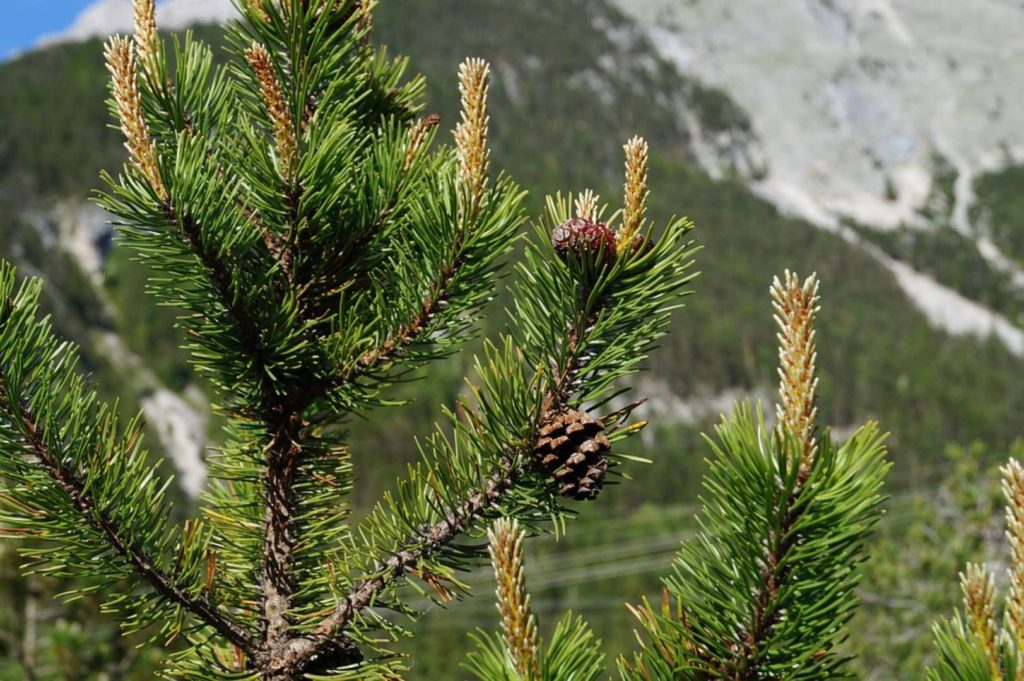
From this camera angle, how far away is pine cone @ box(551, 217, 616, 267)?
1.42 meters

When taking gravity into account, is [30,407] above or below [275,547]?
above

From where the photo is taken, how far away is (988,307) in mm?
148750

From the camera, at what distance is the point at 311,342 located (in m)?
1.65

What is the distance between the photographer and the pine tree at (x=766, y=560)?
3.47 feet

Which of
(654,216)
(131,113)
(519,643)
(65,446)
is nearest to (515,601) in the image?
(519,643)

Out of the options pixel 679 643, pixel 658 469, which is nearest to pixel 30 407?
pixel 679 643

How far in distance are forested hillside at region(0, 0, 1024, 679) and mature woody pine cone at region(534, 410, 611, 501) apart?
56353mm

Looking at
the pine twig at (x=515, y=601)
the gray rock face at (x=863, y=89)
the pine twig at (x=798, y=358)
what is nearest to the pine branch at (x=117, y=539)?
the pine twig at (x=515, y=601)

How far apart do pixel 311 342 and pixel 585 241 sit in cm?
57

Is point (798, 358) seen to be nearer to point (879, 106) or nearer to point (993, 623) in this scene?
point (993, 623)

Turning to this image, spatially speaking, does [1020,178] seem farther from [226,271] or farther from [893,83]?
[226,271]

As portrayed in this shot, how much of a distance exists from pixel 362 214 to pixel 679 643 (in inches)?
38.4

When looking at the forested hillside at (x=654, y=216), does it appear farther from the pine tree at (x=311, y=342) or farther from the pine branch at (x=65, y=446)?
the pine branch at (x=65, y=446)

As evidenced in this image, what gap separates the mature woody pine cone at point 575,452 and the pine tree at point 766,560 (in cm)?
25
